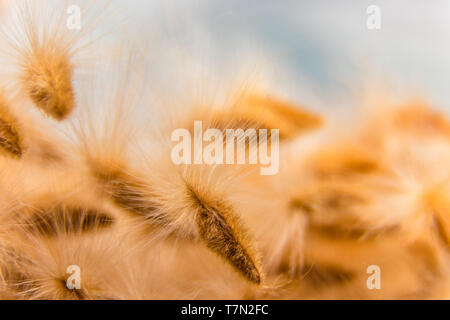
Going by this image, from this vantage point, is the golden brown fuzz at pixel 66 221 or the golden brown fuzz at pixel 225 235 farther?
the golden brown fuzz at pixel 66 221

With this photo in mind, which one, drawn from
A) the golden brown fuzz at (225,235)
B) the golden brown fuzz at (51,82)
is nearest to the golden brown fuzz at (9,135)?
the golden brown fuzz at (51,82)

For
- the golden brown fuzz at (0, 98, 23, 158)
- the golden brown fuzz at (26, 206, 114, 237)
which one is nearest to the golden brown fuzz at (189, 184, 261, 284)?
the golden brown fuzz at (26, 206, 114, 237)

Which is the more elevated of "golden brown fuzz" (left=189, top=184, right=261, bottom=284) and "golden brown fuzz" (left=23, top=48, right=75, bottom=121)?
"golden brown fuzz" (left=23, top=48, right=75, bottom=121)

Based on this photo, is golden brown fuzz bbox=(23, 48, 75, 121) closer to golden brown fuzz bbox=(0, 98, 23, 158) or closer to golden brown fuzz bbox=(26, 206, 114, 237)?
golden brown fuzz bbox=(0, 98, 23, 158)

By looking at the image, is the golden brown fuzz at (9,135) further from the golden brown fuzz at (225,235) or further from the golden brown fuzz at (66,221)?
the golden brown fuzz at (225,235)

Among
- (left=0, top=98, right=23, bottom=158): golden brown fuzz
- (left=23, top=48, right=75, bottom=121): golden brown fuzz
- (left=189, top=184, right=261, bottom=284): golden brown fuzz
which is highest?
(left=23, top=48, right=75, bottom=121): golden brown fuzz

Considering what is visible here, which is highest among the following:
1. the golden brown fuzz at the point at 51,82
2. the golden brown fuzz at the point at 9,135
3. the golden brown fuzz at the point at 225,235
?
the golden brown fuzz at the point at 51,82

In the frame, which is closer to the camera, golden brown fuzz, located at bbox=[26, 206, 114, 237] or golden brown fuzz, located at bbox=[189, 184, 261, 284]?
golden brown fuzz, located at bbox=[189, 184, 261, 284]

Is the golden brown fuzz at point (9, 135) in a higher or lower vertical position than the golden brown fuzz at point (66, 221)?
higher

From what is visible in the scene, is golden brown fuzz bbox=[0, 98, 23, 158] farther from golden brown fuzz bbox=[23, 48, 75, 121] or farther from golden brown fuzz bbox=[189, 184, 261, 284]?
golden brown fuzz bbox=[189, 184, 261, 284]

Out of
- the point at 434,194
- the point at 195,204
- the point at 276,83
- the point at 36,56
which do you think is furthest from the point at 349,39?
the point at 36,56
